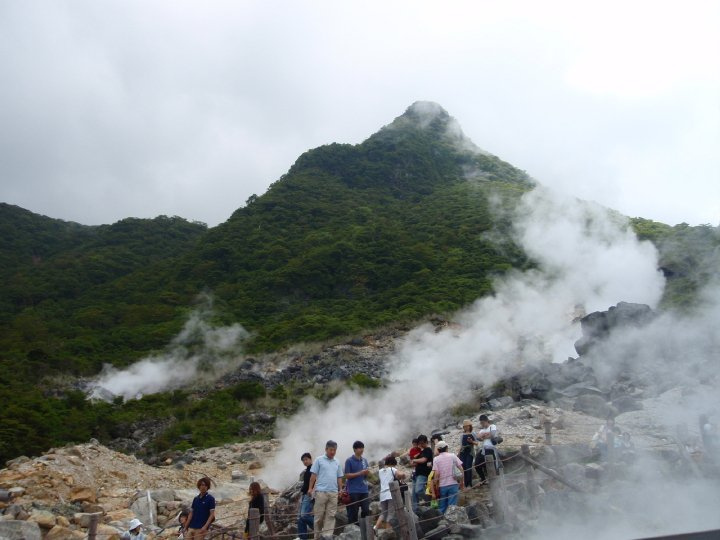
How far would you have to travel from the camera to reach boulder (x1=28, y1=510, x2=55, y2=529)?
1262cm

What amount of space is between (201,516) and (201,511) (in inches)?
2.6

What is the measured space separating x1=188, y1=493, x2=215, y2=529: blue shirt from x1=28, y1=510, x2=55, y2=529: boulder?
16.4 feet

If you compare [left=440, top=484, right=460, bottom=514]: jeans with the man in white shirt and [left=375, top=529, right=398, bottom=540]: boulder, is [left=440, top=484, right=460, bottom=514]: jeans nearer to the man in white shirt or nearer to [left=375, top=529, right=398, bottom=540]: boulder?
the man in white shirt

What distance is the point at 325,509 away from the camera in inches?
373

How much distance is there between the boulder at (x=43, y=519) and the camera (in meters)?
12.6

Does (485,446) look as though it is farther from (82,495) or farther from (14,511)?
(82,495)

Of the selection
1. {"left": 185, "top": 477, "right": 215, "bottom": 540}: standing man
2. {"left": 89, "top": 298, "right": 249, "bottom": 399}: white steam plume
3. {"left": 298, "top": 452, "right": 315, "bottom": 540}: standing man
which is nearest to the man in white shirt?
{"left": 298, "top": 452, "right": 315, "bottom": 540}: standing man

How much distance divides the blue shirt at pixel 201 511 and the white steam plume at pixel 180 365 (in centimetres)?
2549

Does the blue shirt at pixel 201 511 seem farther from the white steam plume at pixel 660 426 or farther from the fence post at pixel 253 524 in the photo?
the white steam plume at pixel 660 426

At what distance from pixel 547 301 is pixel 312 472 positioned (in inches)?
1144

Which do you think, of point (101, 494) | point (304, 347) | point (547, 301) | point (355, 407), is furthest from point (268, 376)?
point (101, 494)

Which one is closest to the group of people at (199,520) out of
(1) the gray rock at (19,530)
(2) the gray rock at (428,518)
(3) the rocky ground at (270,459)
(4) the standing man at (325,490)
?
(3) the rocky ground at (270,459)

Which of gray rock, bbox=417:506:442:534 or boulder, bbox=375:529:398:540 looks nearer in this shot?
boulder, bbox=375:529:398:540

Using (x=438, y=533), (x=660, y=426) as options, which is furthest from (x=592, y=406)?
(x=438, y=533)
